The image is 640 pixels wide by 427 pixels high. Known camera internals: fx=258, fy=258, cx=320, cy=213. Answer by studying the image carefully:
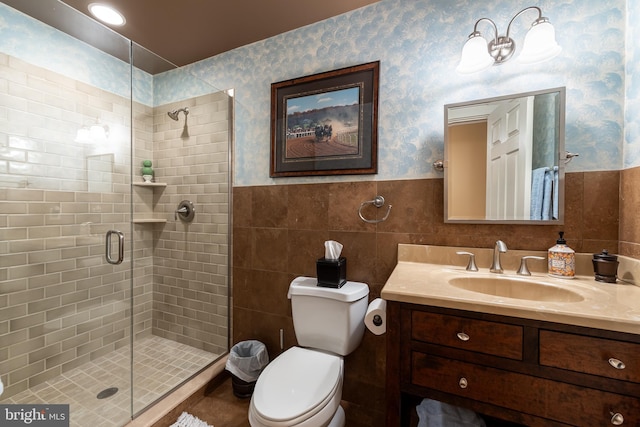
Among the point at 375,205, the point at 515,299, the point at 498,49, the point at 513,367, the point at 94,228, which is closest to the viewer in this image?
the point at 513,367

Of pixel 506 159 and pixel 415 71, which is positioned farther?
pixel 415 71

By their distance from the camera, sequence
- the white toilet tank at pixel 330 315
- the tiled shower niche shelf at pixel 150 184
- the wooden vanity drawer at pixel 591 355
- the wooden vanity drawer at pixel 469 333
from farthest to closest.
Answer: the tiled shower niche shelf at pixel 150 184, the white toilet tank at pixel 330 315, the wooden vanity drawer at pixel 469 333, the wooden vanity drawer at pixel 591 355

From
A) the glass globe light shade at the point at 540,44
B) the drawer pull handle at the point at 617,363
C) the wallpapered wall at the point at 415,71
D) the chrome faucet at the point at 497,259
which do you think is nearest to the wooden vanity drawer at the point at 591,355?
the drawer pull handle at the point at 617,363

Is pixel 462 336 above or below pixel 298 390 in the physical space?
above

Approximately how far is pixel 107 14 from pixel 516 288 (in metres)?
2.80

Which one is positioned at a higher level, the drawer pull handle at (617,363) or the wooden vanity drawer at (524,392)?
the drawer pull handle at (617,363)

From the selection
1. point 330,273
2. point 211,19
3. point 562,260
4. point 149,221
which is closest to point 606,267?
point 562,260

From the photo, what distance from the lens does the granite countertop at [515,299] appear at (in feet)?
2.51

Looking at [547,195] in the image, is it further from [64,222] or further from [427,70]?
[64,222]

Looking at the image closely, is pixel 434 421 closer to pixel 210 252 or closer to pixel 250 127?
pixel 210 252

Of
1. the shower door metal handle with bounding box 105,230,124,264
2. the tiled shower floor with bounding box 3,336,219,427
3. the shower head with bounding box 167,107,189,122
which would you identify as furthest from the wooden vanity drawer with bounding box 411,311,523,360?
the shower head with bounding box 167,107,189,122

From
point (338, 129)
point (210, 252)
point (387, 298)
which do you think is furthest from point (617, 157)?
point (210, 252)

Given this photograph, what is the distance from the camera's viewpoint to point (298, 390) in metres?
1.12

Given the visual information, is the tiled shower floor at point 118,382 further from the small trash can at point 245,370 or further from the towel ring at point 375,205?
the towel ring at point 375,205
